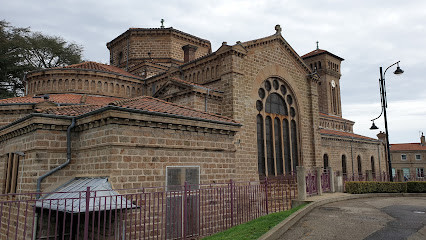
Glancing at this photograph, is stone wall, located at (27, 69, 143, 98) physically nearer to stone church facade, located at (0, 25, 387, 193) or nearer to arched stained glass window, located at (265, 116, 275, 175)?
stone church facade, located at (0, 25, 387, 193)

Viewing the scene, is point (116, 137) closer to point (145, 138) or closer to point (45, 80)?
point (145, 138)

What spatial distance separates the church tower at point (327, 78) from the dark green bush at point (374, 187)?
27.0 meters

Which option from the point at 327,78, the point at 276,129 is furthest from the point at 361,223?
the point at 327,78

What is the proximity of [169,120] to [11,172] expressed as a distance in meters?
6.21

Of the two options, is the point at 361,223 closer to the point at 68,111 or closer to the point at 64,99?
the point at 68,111

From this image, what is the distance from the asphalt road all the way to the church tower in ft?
110

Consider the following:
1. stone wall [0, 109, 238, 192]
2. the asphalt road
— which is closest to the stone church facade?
stone wall [0, 109, 238, 192]

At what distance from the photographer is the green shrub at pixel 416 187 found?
52.0ft

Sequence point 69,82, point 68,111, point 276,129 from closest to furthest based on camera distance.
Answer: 1. point 68,111
2. point 276,129
3. point 69,82

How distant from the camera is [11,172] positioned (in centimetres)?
1080

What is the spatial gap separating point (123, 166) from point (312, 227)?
545cm

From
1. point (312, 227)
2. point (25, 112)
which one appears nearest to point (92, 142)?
point (312, 227)

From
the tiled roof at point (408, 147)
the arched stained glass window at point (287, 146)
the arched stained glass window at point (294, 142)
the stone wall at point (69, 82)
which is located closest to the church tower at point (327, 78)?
the tiled roof at point (408, 147)

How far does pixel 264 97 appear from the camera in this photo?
58.2ft
